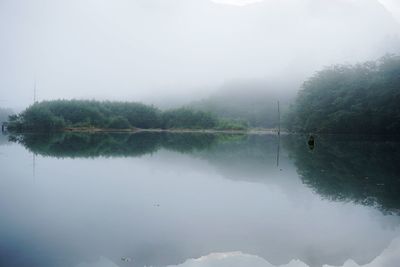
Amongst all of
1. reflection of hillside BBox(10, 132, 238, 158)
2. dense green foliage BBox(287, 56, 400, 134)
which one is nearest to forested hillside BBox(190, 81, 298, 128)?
dense green foliage BBox(287, 56, 400, 134)

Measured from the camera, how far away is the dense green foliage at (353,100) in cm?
7025

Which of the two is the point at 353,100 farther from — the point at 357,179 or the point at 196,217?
the point at 196,217

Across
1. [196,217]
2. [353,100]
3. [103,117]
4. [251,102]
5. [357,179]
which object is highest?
[251,102]

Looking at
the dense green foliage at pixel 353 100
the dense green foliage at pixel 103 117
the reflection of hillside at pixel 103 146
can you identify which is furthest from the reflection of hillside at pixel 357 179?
the dense green foliage at pixel 103 117

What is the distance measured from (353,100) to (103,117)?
201ft

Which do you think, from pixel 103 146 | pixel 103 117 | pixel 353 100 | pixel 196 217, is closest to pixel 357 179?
pixel 196 217

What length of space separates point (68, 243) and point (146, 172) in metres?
14.2

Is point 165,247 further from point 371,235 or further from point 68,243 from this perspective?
point 371,235

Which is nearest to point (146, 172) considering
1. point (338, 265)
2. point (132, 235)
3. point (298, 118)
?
point (132, 235)

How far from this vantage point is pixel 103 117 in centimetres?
11212

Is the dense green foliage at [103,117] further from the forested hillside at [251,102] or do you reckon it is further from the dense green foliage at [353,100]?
the dense green foliage at [353,100]

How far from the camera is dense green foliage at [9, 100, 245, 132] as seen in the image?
9825 centimetres

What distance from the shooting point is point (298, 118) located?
90.9 metres

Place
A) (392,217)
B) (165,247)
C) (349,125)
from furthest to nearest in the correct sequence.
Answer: (349,125) → (392,217) → (165,247)
